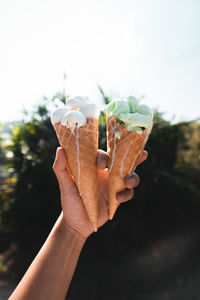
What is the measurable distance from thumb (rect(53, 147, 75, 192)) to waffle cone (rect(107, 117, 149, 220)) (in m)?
0.35

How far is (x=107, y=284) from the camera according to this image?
3010 mm

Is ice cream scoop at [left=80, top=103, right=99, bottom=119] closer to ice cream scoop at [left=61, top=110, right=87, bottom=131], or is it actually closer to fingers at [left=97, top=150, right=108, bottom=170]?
ice cream scoop at [left=61, top=110, right=87, bottom=131]

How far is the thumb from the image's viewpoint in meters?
1.54

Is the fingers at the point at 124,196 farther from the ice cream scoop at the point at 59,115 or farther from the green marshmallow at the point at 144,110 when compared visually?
the ice cream scoop at the point at 59,115

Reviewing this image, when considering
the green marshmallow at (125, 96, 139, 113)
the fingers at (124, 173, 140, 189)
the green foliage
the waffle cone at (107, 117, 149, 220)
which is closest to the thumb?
the waffle cone at (107, 117, 149, 220)

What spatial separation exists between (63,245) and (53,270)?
0.53 ft

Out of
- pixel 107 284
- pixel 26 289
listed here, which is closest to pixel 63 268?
pixel 26 289

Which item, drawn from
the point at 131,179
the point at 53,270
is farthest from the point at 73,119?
the point at 53,270

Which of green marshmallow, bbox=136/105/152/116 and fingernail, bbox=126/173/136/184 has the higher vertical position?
green marshmallow, bbox=136/105/152/116

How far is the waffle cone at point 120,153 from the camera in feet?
4.77

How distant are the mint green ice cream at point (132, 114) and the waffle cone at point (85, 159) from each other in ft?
0.70

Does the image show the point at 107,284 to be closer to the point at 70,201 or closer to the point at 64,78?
the point at 70,201

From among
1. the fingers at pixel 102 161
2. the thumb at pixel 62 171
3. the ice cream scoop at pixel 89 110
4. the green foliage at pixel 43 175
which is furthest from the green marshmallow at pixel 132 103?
the green foliage at pixel 43 175

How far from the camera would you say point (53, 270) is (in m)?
1.28
